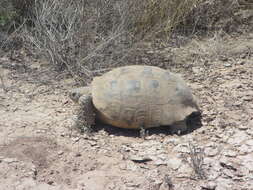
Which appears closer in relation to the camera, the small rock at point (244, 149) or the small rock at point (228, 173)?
the small rock at point (228, 173)

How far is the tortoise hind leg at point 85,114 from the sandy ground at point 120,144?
0.29 feet

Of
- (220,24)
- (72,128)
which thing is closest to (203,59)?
(220,24)

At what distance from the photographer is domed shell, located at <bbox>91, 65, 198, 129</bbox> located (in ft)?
13.6

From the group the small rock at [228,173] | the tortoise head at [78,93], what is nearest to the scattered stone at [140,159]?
the small rock at [228,173]

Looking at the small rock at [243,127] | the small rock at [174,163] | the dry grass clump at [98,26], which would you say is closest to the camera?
the small rock at [174,163]

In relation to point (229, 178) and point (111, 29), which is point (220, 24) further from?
point (229, 178)

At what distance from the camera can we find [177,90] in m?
4.24

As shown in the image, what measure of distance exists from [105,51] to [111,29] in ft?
1.53

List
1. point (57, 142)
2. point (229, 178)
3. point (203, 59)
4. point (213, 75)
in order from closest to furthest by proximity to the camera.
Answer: point (229, 178) < point (57, 142) < point (213, 75) < point (203, 59)

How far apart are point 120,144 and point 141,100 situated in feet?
1.60

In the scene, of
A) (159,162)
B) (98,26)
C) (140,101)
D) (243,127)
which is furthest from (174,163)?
(98,26)

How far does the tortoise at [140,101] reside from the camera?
4.14m

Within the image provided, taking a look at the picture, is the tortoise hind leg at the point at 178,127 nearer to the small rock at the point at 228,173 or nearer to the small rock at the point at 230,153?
the small rock at the point at 230,153

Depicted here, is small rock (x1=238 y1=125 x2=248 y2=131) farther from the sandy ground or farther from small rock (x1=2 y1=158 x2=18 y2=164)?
small rock (x1=2 y1=158 x2=18 y2=164)
